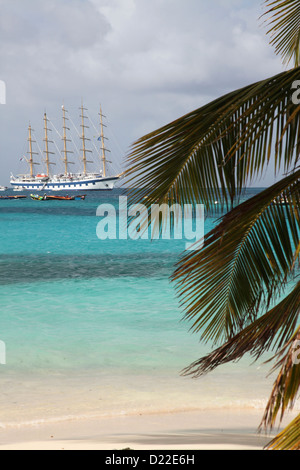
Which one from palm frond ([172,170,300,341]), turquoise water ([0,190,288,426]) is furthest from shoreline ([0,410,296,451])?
palm frond ([172,170,300,341])

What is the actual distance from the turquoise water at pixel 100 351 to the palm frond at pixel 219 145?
26 centimetres

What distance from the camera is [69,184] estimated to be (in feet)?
385

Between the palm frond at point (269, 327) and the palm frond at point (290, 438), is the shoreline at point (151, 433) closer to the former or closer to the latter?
the palm frond at point (269, 327)

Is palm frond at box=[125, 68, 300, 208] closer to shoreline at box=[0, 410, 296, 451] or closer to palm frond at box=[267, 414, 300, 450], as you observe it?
palm frond at box=[267, 414, 300, 450]

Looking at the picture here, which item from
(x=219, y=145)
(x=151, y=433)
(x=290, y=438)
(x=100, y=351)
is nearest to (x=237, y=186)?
(x=219, y=145)

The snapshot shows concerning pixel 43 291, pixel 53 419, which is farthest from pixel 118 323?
pixel 53 419

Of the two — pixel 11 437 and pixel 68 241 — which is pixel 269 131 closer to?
pixel 11 437

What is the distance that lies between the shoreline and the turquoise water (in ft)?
0.75

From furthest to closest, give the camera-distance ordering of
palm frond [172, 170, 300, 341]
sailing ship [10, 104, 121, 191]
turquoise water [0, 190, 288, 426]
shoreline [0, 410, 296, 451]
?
sailing ship [10, 104, 121, 191] < turquoise water [0, 190, 288, 426] < shoreline [0, 410, 296, 451] < palm frond [172, 170, 300, 341]

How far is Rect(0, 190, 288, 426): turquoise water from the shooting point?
649 cm

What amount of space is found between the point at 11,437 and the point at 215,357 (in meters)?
3.40

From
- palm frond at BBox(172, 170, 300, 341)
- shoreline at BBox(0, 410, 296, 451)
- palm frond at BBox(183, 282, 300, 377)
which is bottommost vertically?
shoreline at BBox(0, 410, 296, 451)

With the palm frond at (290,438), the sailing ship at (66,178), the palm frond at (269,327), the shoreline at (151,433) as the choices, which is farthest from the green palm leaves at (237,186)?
the sailing ship at (66,178)

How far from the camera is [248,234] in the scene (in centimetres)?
289
